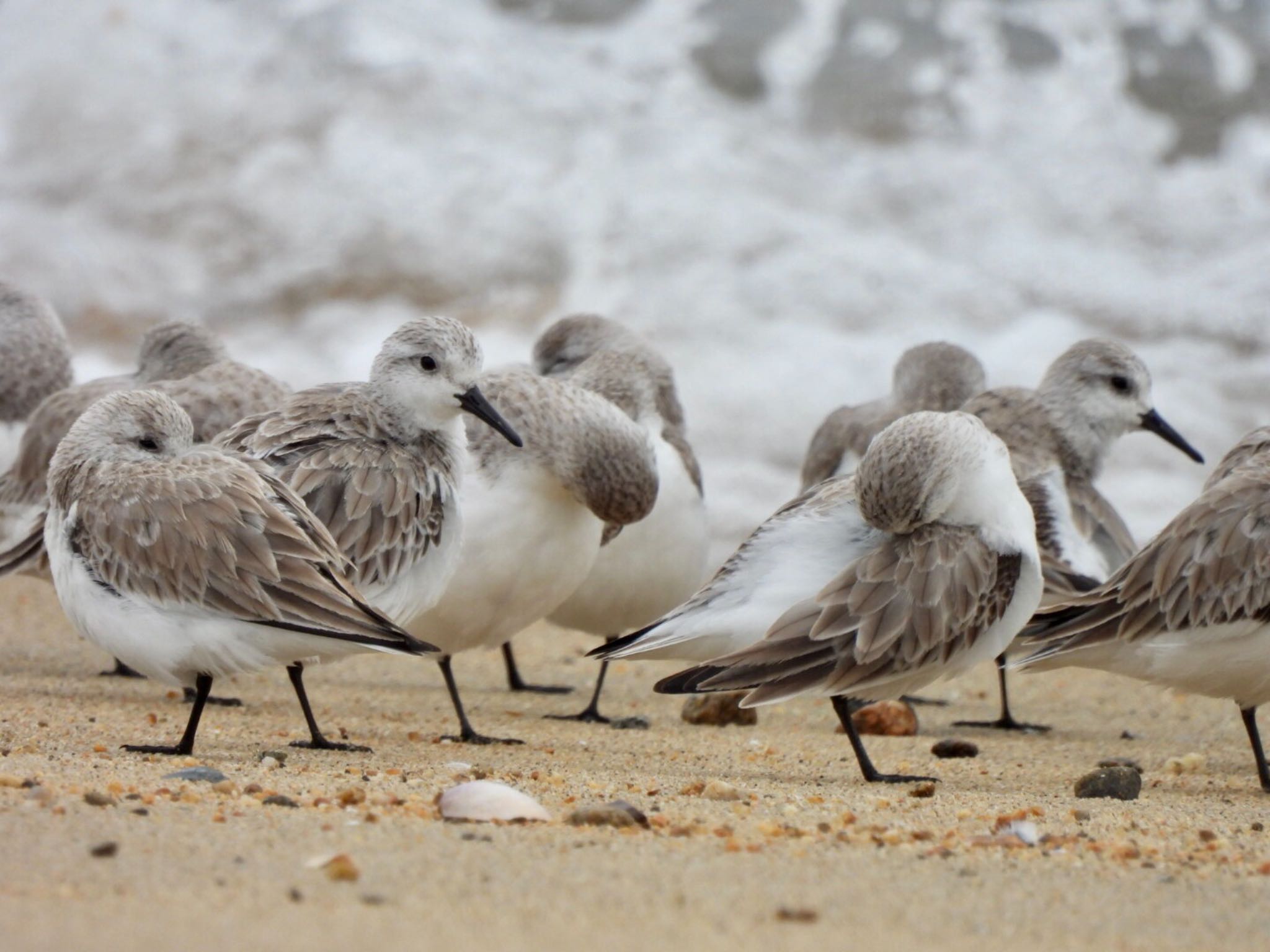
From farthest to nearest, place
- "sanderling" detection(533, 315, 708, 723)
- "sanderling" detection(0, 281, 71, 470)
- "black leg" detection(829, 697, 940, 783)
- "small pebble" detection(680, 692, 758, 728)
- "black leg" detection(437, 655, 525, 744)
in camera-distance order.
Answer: "sanderling" detection(0, 281, 71, 470), "sanderling" detection(533, 315, 708, 723), "small pebble" detection(680, 692, 758, 728), "black leg" detection(437, 655, 525, 744), "black leg" detection(829, 697, 940, 783)

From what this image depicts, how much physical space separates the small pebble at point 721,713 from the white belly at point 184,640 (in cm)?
185

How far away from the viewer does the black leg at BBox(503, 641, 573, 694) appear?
6.98m

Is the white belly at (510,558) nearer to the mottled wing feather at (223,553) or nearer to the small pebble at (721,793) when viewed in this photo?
the mottled wing feather at (223,553)

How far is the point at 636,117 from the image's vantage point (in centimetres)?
1585

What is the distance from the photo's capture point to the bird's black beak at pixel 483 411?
540 cm

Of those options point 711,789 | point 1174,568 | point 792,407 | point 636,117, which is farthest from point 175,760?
point 636,117

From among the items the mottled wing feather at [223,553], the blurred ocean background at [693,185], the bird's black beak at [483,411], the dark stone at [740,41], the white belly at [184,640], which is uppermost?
the dark stone at [740,41]

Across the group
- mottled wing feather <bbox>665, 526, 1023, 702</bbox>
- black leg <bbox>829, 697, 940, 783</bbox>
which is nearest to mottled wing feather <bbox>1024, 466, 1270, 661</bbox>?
mottled wing feather <bbox>665, 526, 1023, 702</bbox>

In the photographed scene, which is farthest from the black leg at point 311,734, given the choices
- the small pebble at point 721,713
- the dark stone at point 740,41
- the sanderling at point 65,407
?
the dark stone at point 740,41

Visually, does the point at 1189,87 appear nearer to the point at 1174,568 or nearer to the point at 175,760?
the point at 1174,568

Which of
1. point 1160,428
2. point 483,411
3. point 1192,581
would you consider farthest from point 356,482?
point 1160,428

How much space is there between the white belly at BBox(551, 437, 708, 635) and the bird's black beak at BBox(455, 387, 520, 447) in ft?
3.59

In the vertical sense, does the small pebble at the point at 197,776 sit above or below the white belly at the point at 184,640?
below

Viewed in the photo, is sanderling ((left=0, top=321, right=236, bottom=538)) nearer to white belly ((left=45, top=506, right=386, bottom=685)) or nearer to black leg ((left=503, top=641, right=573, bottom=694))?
black leg ((left=503, top=641, right=573, bottom=694))
